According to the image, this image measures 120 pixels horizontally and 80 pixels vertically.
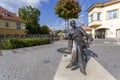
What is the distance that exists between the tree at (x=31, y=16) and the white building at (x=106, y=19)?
26.0 meters

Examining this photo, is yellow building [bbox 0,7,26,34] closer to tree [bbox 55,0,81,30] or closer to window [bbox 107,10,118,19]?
tree [bbox 55,0,81,30]

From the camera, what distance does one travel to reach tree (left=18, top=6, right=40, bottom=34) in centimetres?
4788

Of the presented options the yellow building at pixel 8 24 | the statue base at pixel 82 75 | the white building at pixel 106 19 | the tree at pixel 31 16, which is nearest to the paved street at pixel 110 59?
the statue base at pixel 82 75

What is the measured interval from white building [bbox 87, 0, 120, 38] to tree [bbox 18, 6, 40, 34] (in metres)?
26.0

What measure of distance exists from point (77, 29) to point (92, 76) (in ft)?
6.66

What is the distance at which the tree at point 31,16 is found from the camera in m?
47.9

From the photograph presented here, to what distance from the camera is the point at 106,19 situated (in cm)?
2611

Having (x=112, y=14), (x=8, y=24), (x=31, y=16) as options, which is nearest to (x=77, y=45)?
(x=112, y=14)

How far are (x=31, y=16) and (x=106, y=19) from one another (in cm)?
3206

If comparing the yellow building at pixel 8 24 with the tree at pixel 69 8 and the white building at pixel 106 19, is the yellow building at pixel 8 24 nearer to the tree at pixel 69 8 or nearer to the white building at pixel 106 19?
the tree at pixel 69 8

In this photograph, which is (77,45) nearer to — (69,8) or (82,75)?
(82,75)

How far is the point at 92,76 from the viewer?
4637 millimetres

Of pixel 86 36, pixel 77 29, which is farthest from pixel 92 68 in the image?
pixel 77 29

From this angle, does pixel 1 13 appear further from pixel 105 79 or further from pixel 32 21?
pixel 105 79
